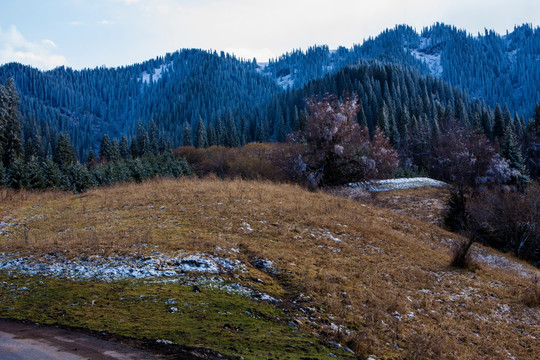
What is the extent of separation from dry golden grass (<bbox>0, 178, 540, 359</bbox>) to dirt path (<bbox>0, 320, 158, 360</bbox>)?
139 inches

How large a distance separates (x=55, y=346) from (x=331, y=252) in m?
9.02

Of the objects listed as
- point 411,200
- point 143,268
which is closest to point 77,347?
point 143,268

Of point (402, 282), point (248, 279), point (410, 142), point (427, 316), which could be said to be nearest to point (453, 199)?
point (402, 282)

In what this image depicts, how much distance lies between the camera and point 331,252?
1320 centimetres

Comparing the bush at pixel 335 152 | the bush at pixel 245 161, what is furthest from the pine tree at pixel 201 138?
the bush at pixel 335 152

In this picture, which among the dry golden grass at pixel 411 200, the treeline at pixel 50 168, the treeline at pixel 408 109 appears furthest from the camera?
the treeline at pixel 408 109

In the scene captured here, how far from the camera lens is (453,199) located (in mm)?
29766

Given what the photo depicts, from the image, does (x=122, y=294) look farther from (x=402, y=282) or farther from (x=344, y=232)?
(x=344, y=232)

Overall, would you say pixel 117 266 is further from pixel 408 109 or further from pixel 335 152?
pixel 408 109

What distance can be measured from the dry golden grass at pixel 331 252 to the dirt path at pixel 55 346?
139 inches

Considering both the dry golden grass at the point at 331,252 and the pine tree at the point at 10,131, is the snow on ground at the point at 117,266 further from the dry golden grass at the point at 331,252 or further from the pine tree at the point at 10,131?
the pine tree at the point at 10,131

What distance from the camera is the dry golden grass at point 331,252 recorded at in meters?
8.35

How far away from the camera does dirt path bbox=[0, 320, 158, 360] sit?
5.55 metres

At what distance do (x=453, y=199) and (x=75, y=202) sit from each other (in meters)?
25.7
